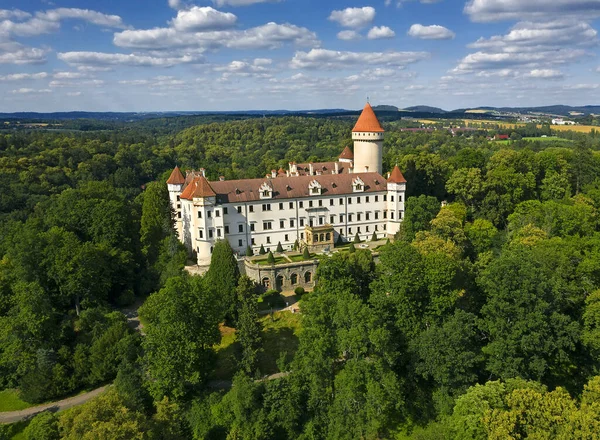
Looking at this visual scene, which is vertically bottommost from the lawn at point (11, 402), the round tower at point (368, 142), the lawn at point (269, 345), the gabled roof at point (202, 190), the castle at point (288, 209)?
the lawn at point (11, 402)

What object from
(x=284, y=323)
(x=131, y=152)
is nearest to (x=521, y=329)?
(x=284, y=323)

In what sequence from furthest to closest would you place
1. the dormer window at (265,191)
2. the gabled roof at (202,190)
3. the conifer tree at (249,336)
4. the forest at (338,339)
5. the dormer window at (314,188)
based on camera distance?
the dormer window at (314,188) < the dormer window at (265,191) < the gabled roof at (202,190) < the conifer tree at (249,336) < the forest at (338,339)

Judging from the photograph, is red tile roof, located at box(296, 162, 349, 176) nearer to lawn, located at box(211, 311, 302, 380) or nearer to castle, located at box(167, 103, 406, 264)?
castle, located at box(167, 103, 406, 264)

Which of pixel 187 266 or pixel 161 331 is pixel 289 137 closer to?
pixel 187 266

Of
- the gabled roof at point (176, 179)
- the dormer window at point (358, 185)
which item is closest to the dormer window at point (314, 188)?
the dormer window at point (358, 185)

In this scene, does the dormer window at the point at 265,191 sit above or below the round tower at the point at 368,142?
below

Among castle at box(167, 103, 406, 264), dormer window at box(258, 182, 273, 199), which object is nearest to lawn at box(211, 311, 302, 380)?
castle at box(167, 103, 406, 264)

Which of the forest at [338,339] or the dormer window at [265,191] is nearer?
the forest at [338,339]

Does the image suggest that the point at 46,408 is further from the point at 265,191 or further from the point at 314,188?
the point at 314,188

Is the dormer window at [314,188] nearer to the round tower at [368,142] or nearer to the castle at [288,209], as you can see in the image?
the castle at [288,209]

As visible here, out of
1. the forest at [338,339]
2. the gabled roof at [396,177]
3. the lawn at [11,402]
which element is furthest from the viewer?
the gabled roof at [396,177]
